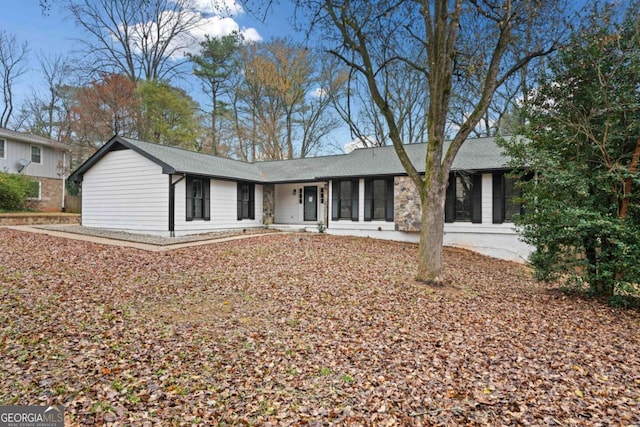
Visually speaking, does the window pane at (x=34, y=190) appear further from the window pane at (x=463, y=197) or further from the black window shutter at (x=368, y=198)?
the window pane at (x=463, y=197)

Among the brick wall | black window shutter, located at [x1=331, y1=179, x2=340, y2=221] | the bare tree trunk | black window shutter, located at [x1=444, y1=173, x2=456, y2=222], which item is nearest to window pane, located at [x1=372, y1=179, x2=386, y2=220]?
black window shutter, located at [x1=331, y1=179, x2=340, y2=221]

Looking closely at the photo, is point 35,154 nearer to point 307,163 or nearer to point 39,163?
point 39,163

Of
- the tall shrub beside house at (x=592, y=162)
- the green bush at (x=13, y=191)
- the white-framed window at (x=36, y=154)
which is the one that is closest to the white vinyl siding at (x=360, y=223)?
the tall shrub beside house at (x=592, y=162)

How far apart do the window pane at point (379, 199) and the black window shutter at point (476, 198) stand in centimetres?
326

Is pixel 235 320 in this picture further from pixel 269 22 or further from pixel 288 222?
pixel 288 222

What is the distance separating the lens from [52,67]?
25.7m

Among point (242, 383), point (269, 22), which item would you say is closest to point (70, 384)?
point (242, 383)

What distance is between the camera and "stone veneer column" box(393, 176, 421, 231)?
43.2 feet

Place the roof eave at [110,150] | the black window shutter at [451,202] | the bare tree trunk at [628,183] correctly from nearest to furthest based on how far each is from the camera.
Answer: the bare tree trunk at [628,183]
the roof eave at [110,150]
the black window shutter at [451,202]

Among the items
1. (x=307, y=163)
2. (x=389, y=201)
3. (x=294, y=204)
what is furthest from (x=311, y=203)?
(x=389, y=201)

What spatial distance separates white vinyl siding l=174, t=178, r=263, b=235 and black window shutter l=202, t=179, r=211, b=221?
12cm

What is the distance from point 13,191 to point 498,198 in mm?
22340

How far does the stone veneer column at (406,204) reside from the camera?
13172mm

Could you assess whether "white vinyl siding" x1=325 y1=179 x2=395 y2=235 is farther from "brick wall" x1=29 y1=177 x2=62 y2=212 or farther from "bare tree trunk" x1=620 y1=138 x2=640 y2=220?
"brick wall" x1=29 y1=177 x2=62 y2=212
